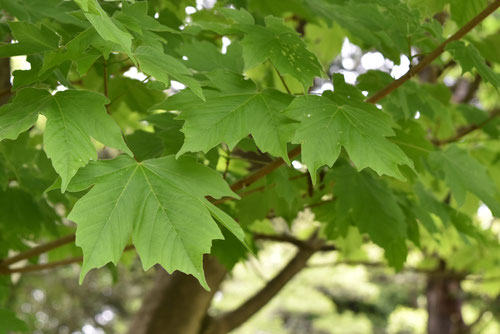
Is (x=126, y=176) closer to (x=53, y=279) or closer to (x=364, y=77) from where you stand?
(x=364, y=77)

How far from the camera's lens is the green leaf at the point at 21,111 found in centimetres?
81

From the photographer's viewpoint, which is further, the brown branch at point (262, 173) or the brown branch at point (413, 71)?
the brown branch at point (262, 173)

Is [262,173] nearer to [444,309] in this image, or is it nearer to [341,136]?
[341,136]

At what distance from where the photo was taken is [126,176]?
2.84 feet

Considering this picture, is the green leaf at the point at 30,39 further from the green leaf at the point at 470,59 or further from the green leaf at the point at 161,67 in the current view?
the green leaf at the point at 470,59

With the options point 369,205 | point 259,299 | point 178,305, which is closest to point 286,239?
point 259,299

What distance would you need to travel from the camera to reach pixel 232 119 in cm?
93

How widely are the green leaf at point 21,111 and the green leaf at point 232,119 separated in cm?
19

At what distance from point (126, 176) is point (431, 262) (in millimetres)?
3250

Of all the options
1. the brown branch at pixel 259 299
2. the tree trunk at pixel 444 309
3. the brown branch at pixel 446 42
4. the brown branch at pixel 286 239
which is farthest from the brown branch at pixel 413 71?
the tree trunk at pixel 444 309

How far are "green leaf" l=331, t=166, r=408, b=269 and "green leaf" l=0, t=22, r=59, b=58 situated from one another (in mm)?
697

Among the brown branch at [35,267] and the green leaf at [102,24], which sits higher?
the green leaf at [102,24]

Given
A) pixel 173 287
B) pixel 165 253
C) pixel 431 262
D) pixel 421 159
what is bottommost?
pixel 431 262

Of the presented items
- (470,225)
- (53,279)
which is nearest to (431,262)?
(470,225)
